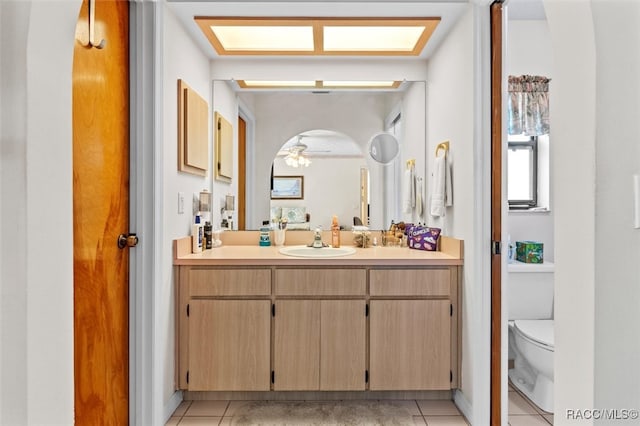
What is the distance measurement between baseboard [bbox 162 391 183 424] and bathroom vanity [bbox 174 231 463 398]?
6cm

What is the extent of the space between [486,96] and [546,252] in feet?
4.55

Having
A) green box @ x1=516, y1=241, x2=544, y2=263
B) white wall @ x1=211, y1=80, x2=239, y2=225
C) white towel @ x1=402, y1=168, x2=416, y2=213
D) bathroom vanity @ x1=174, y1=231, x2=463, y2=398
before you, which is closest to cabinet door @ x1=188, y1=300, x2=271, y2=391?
bathroom vanity @ x1=174, y1=231, x2=463, y2=398

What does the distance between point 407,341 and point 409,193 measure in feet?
3.48

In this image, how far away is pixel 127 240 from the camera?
1851 mm

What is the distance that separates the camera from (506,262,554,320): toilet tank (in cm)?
251

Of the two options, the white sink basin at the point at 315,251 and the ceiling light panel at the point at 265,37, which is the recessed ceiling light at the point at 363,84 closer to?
the ceiling light panel at the point at 265,37

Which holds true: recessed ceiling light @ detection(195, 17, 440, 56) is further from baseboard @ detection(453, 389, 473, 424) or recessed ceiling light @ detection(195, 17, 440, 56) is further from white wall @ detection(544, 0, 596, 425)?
baseboard @ detection(453, 389, 473, 424)

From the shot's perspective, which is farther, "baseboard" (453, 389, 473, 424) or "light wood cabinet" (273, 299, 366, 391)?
"light wood cabinet" (273, 299, 366, 391)

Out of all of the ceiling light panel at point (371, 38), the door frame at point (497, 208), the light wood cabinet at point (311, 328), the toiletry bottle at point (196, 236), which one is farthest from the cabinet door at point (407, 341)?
the ceiling light panel at point (371, 38)

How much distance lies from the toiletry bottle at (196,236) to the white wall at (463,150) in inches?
59.7

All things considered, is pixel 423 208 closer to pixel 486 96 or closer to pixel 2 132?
pixel 486 96

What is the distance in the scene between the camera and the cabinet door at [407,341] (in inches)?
86.2

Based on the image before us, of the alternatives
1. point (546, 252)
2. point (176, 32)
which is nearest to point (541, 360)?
point (546, 252)

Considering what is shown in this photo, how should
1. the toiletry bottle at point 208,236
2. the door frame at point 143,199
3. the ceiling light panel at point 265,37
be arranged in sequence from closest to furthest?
the door frame at point 143,199 < the ceiling light panel at point 265,37 < the toiletry bottle at point 208,236
